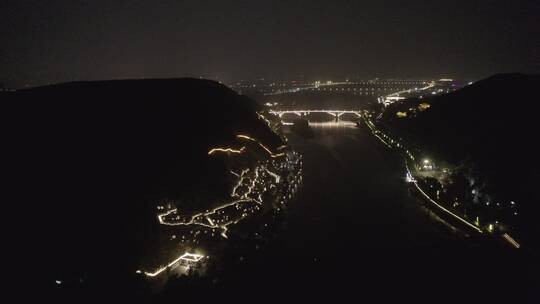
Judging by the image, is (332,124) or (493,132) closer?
(493,132)

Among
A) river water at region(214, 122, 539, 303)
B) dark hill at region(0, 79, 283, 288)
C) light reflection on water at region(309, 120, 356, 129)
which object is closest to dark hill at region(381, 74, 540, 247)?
river water at region(214, 122, 539, 303)

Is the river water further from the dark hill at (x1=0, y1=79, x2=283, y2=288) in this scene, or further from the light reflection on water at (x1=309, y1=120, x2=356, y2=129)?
the light reflection on water at (x1=309, y1=120, x2=356, y2=129)

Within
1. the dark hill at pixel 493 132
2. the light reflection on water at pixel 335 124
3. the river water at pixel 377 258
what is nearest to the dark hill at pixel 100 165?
the river water at pixel 377 258

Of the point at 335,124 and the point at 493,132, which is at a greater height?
the point at 493,132

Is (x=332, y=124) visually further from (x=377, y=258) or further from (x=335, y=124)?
(x=377, y=258)

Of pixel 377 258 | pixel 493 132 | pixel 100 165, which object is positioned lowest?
pixel 377 258

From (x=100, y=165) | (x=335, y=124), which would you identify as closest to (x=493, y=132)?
(x=100, y=165)

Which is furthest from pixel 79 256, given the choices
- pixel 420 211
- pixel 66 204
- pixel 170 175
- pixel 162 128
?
pixel 420 211

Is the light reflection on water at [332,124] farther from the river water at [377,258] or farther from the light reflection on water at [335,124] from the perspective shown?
the river water at [377,258]

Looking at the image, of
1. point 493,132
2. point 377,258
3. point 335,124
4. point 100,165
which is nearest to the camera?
point 377,258
